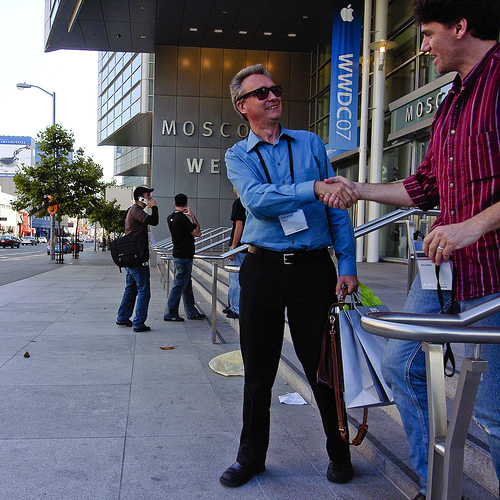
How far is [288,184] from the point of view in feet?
8.30

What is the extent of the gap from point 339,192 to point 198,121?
21137 millimetres

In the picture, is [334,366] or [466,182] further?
[334,366]

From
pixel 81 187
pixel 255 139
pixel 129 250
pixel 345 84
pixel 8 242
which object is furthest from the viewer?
pixel 8 242

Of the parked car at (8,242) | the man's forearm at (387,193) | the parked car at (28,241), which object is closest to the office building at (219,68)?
the man's forearm at (387,193)

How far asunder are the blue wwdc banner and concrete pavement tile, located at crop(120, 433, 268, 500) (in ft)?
40.5

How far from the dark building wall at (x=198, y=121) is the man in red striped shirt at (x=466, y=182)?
20.6 m

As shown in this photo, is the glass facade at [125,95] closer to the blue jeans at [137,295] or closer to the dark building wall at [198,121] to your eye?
the dark building wall at [198,121]

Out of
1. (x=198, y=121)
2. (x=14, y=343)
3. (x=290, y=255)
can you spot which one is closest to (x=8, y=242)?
(x=198, y=121)

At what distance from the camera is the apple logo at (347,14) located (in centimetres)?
1512

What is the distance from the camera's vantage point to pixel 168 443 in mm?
3219

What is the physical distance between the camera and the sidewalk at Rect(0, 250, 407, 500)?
2.67 meters

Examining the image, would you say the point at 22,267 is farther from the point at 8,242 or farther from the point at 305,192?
the point at 8,242

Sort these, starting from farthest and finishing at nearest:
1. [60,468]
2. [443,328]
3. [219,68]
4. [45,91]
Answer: [45,91] < [219,68] < [60,468] < [443,328]

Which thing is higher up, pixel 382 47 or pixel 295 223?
pixel 382 47
